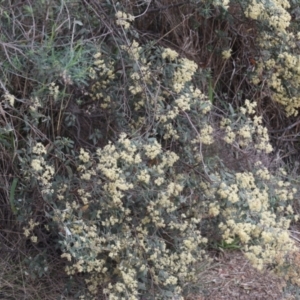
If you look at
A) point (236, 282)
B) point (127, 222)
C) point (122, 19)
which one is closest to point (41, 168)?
point (127, 222)

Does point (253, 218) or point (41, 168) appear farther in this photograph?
point (253, 218)

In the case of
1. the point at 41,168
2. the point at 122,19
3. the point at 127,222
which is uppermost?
the point at 122,19

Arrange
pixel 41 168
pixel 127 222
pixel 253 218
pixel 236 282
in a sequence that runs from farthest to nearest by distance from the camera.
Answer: pixel 236 282, pixel 127 222, pixel 253 218, pixel 41 168

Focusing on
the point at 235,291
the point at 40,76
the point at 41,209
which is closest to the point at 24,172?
the point at 41,209

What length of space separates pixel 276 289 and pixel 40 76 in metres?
1.59

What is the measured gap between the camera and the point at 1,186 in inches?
111

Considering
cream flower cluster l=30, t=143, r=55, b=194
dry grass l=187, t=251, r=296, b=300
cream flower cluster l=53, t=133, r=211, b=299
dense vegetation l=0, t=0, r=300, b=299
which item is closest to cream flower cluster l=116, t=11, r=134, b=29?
dense vegetation l=0, t=0, r=300, b=299

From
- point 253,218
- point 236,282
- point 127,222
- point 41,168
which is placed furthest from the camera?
point 236,282

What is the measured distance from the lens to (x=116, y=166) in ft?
8.51

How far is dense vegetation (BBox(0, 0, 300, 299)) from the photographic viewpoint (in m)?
2.62

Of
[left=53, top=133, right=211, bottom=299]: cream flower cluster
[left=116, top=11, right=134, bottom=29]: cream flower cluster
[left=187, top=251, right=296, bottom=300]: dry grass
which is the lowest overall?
[left=187, top=251, right=296, bottom=300]: dry grass

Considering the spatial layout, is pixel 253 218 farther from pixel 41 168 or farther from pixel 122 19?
pixel 122 19

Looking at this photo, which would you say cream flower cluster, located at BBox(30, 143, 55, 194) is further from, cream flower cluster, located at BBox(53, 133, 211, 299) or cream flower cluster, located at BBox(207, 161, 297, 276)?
cream flower cluster, located at BBox(207, 161, 297, 276)

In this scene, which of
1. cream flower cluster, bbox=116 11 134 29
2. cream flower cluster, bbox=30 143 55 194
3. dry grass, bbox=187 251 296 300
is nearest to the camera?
cream flower cluster, bbox=30 143 55 194
